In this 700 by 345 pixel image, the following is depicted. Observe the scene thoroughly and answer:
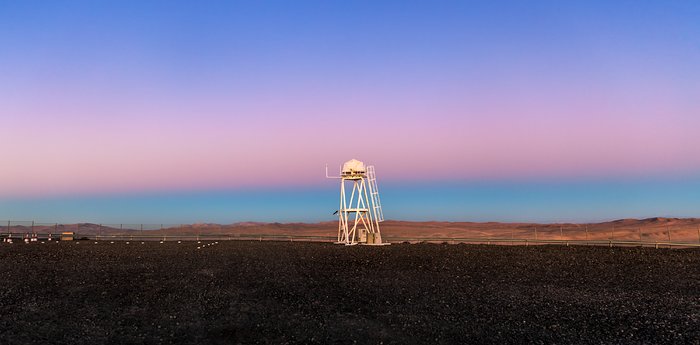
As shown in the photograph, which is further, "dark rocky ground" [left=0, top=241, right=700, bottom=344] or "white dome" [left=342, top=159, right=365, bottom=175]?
"white dome" [left=342, top=159, right=365, bottom=175]

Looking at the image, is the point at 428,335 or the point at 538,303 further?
the point at 538,303

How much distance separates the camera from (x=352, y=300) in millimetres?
22047

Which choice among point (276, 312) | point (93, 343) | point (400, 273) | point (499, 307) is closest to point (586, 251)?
point (400, 273)

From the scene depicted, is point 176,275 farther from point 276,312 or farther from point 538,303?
point 538,303

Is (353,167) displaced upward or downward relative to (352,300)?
upward

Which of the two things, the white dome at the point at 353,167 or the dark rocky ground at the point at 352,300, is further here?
the white dome at the point at 353,167

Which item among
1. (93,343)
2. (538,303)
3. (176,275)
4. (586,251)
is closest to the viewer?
(93,343)

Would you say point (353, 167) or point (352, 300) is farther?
point (353, 167)

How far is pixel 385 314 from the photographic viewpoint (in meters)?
19.9

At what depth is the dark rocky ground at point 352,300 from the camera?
1777 centimetres

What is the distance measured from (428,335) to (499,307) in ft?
15.9

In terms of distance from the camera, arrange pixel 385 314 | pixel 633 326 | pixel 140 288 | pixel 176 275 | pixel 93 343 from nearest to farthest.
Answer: pixel 93 343 < pixel 633 326 < pixel 385 314 < pixel 140 288 < pixel 176 275

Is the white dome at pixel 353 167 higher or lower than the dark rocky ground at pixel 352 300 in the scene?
higher

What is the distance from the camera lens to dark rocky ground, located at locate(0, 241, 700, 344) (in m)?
17.8
